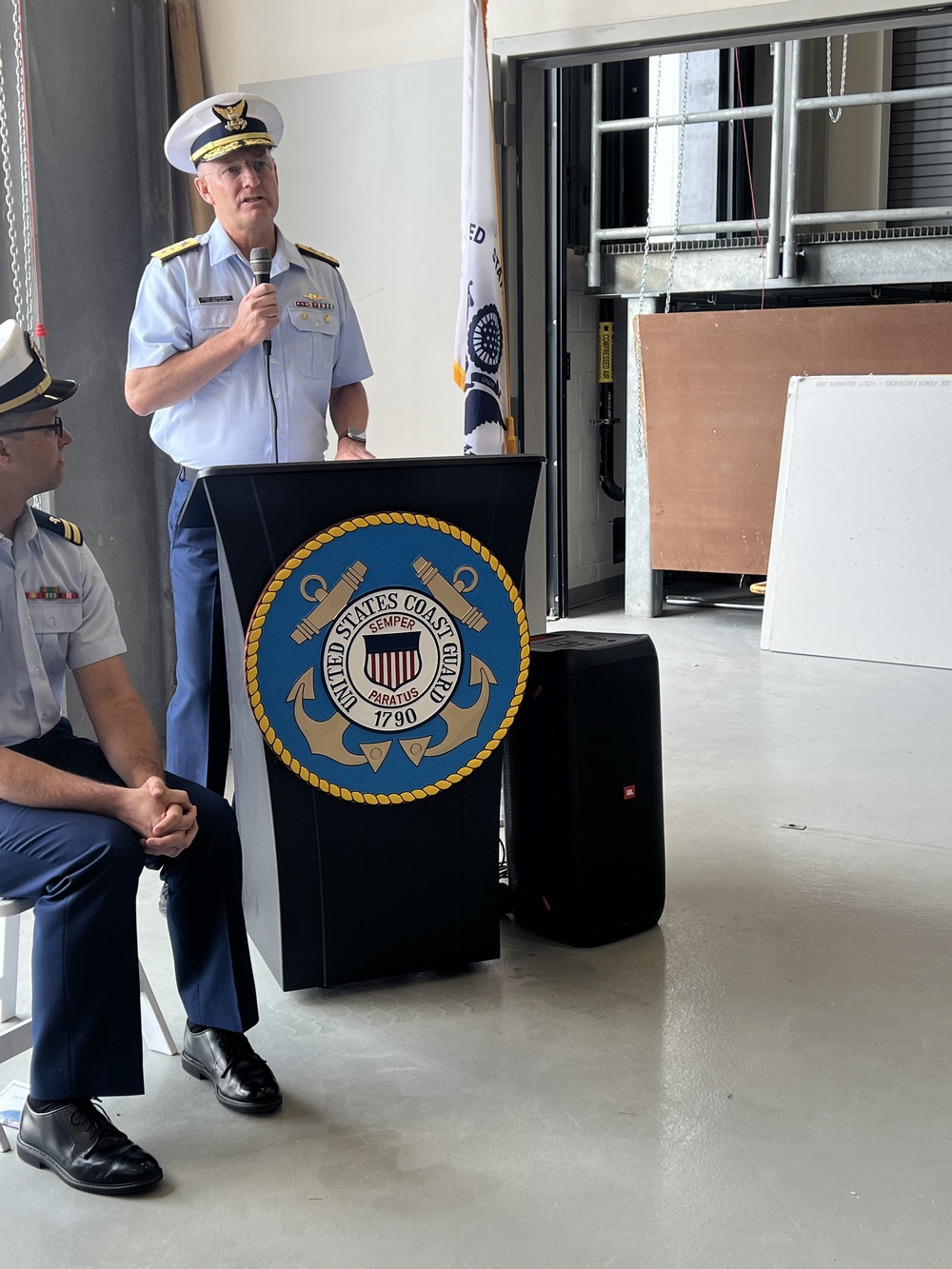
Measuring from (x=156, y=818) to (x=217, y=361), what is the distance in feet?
4.13

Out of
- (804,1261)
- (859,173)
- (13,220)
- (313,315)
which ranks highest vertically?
(859,173)

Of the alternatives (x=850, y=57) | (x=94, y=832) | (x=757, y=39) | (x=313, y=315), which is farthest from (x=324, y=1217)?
(x=850, y=57)

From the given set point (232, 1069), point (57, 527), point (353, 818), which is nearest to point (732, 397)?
point (353, 818)

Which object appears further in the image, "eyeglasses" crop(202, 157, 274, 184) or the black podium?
"eyeglasses" crop(202, 157, 274, 184)

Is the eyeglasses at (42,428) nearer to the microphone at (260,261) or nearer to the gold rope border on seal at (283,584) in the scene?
the gold rope border on seal at (283,584)

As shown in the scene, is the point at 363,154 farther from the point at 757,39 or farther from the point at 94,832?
the point at 94,832

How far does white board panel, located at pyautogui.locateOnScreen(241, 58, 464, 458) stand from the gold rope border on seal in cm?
174

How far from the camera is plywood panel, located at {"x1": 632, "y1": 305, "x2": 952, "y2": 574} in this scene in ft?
21.1

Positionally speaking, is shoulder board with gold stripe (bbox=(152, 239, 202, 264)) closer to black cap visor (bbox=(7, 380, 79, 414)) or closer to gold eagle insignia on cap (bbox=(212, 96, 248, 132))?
gold eagle insignia on cap (bbox=(212, 96, 248, 132))

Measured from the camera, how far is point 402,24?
13.2ft

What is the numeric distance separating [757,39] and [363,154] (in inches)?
51.1

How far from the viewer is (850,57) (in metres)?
8.88

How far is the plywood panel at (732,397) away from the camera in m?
6.43

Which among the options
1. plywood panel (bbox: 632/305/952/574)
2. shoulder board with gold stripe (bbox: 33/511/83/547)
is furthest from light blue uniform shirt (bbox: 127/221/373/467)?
plywood panel (bbox: 632/305/952/574)
